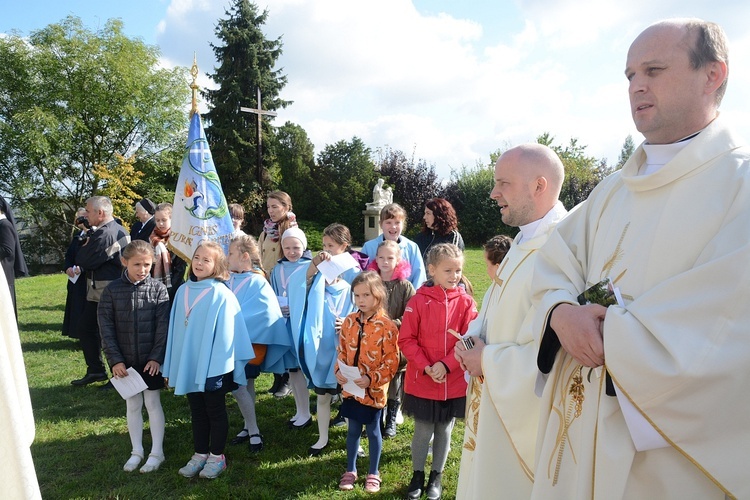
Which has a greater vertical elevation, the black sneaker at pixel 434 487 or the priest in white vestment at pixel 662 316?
the priest in white vestment at pixel 662 316

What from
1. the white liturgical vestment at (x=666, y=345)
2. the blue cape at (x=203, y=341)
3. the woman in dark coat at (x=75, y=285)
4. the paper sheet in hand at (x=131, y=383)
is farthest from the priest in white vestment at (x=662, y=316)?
the woman in dark coat at (x=75, y=285)

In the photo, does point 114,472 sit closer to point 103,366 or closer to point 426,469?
point 426,469

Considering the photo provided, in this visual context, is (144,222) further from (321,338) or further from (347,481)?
(347,481)

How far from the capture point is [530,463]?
229 centimetres

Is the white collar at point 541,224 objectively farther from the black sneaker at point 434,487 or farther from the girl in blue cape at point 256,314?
Result: the girl in blue cape at point 256,314

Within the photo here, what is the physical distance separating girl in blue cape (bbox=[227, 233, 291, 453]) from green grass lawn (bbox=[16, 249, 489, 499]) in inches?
19.6

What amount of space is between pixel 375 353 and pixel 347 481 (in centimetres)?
95

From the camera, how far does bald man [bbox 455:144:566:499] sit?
7.64 feet

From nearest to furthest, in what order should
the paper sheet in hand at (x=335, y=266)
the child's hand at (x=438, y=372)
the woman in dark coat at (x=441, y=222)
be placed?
the child's hand at (x=438, y=372) → the paper sheet in hand at (x=335, y=266) → the woman in dark coat at (x=441, y=222)

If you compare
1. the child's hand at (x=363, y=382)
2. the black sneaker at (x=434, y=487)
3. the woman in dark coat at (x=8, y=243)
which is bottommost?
the black sneaker at (x=434, y=487)

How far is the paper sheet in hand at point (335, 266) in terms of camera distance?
4.97m

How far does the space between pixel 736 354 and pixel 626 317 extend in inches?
11.8

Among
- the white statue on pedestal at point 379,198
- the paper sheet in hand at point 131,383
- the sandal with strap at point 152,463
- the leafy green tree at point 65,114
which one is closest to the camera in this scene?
the sandal with strap at point 152,463

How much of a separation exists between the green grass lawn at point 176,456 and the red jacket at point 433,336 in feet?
2.56
